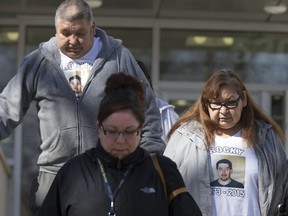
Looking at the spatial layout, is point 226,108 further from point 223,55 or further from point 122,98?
point 223,55

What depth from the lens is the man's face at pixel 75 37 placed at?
4.15 metres

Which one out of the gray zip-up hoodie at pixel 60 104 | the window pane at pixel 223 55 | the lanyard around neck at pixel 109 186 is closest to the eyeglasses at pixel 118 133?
the lanyard around neck at pixel 109 186

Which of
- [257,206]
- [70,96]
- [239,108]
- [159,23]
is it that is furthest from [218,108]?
[159,23]

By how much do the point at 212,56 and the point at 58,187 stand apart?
26.7ft

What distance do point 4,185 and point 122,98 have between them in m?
7.14

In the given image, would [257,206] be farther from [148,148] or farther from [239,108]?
[148,148]

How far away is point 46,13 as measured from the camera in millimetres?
11094

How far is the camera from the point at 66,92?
4.28m

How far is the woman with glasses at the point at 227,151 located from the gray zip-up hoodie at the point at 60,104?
2.01 feet

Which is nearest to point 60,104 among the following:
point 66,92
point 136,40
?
point 66,92

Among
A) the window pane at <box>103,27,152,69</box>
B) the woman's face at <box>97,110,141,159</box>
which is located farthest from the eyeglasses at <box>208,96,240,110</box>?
the window pane at <box>103,27,152,69</box>

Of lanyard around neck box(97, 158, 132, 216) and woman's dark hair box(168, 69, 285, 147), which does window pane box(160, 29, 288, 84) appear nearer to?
woman's dark hair box(168, 69, 285, 147)

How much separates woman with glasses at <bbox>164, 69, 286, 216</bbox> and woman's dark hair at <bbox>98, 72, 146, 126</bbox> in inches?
52.0

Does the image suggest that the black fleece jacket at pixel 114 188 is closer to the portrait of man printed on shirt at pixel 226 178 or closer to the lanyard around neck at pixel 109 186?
the lanyard around neck at pixel 109 186
